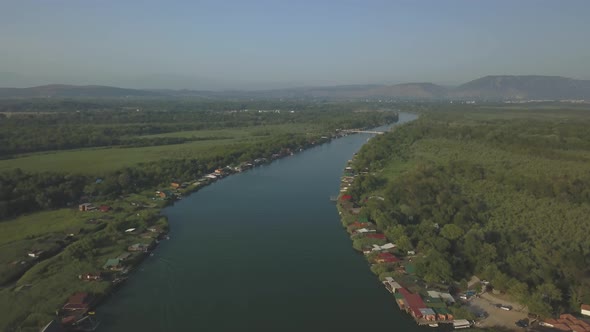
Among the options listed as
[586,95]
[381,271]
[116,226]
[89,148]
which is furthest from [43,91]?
[586,95]

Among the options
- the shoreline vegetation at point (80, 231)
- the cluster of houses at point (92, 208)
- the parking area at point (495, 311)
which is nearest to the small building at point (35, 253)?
the shoreline vegetation at point (80, 231)

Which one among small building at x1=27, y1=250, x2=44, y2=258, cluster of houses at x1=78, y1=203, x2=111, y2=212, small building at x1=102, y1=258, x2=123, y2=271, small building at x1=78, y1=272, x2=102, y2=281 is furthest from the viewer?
cluster of houses at x1=78, y1=203, x2=111, y2=212

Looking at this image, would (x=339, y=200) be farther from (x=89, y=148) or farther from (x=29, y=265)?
(x=89, y=148)

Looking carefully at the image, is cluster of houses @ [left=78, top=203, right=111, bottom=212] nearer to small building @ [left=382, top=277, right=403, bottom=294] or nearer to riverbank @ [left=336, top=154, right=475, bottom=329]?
riverbank @ [left=336, top=154, right=475, bottom=329]

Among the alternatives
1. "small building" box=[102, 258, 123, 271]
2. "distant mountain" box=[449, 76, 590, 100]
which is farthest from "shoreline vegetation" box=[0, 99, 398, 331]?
"distant mountain" box=[449, 76, 590, 100]

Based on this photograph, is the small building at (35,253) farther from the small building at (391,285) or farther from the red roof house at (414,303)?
the red roof house at (414,303)

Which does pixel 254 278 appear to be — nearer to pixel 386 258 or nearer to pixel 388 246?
pixel 386 258
